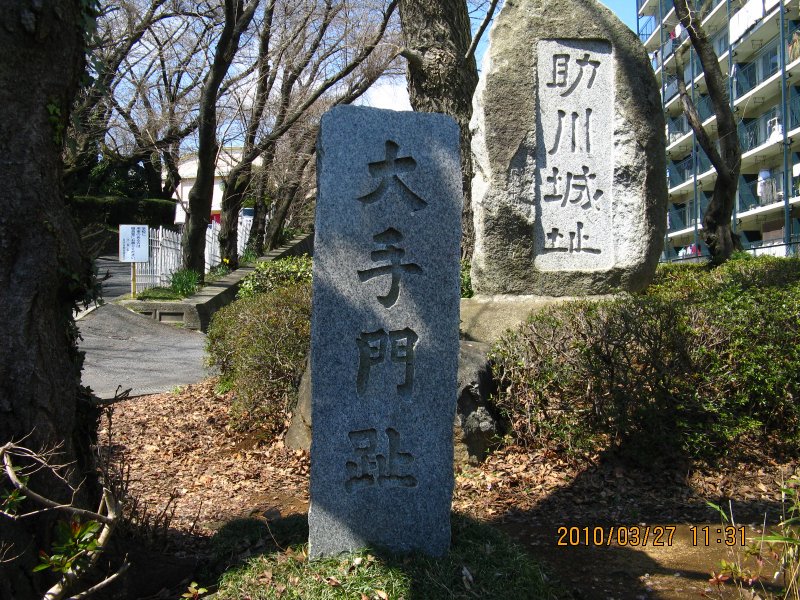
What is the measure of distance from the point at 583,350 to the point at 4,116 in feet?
11.9

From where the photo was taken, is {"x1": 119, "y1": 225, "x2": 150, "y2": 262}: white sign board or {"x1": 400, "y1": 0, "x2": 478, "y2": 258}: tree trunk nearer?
Result: {"x1": 400, "y1": 0, "x2": 478, "y2": 258}: tree trunk

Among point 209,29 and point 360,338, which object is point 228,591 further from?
point 209,29

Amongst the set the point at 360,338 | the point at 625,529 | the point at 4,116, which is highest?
the point at 4,116

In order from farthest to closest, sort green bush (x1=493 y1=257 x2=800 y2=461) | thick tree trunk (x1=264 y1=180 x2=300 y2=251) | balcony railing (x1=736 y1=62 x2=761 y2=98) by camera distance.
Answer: balcony railing (x1=736 y1=62 x2=761 y2=98), thick tree trunk (x1=264 y1=180 x2=300 y2=251), green bush (x1=493 y1=257 x2=800 y2=461)

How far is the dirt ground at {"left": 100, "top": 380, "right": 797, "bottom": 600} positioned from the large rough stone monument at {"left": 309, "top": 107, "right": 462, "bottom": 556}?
2.35 ft

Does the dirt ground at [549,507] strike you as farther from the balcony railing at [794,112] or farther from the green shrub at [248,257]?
the balcony railing at [794,112]

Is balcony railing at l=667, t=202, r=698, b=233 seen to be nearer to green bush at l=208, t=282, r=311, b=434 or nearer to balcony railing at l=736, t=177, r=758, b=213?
balcony railing at l=736, t=177, r=758, b=213

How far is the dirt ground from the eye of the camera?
11.3 feet

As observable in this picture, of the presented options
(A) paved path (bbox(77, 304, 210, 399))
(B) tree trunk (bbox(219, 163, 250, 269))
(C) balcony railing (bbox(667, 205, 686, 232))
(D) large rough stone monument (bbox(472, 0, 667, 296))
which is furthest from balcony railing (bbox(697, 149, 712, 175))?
(D) large rough stone monument (bbox(472, 0, 667, 296))

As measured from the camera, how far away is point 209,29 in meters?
15.0

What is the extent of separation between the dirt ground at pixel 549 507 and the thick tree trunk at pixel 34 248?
2.30ft

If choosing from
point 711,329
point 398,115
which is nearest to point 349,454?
point 398,115

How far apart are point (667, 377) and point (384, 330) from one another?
227cm
